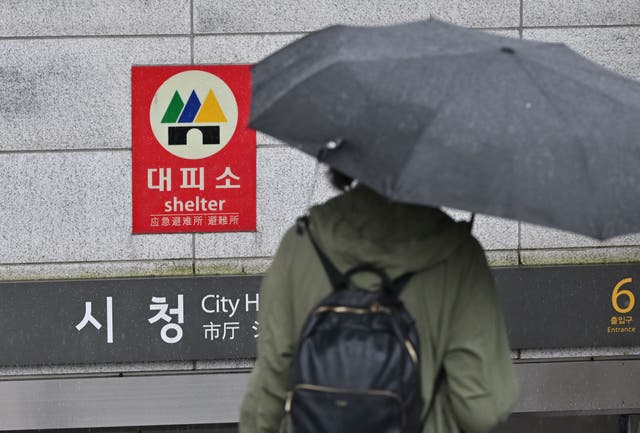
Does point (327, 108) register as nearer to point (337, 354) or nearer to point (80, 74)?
point (337, 354)

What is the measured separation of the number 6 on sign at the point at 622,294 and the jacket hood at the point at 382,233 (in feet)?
13.6

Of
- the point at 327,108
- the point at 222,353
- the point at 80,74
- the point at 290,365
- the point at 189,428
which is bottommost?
the point at 189,428

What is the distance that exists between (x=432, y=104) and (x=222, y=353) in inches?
167

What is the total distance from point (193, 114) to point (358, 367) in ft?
13.3

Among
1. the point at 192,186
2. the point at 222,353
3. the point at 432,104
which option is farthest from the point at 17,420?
the point at 432,104

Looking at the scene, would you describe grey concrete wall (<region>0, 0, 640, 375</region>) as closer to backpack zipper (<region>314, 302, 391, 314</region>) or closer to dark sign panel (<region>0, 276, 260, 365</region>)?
dark sign panel (<region>0, 276, 260, 365</region>)

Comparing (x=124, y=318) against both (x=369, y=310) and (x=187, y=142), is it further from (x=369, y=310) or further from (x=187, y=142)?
(x=369, y=310)

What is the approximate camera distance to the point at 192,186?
6.79 m

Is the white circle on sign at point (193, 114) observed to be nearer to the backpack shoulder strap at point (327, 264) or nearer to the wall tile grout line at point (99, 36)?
the wall tile grout line at point (99, 36)

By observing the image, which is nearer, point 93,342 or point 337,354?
point 337,354

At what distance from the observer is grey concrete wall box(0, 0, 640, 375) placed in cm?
675

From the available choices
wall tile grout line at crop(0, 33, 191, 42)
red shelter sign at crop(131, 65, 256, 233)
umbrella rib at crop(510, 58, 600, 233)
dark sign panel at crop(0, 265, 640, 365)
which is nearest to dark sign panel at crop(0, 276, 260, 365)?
dark sign panel at crop(0, 265, 640, 365)

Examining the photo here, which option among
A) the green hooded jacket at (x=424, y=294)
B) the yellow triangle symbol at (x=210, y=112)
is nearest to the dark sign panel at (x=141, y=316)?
the yellow triangle symbol at (x=210, y=112)

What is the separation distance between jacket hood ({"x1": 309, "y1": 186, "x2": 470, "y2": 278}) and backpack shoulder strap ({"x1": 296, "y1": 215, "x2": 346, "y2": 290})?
11 mm
